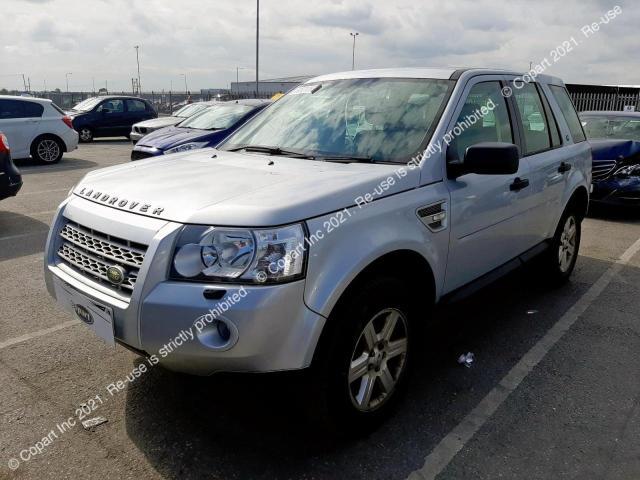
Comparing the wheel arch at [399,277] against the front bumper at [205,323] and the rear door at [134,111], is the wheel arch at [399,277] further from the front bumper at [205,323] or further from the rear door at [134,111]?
the rear door at [134,111]

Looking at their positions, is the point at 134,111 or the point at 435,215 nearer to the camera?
the point at 435,215

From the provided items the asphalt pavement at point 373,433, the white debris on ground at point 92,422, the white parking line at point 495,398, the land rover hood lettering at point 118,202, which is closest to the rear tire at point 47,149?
the asphalt pavement at point 373,433

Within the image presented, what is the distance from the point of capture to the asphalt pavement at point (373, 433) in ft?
8.19

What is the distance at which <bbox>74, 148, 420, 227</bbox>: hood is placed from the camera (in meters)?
2.25

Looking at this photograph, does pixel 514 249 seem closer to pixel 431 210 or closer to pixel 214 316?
pixel 431 210

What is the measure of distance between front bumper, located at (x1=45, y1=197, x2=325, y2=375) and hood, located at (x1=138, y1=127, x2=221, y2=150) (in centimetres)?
714

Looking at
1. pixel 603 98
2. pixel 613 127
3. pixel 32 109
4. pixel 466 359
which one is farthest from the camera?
pixel 603 98

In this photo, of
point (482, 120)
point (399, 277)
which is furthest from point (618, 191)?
point (399, 277)

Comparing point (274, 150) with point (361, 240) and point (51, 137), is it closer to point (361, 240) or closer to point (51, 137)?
point (361, 240)

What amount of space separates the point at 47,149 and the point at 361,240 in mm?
12630

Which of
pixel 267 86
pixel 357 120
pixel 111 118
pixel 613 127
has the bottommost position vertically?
pixel 111 118

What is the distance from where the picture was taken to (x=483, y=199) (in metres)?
3.27

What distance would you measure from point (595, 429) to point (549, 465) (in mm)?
469

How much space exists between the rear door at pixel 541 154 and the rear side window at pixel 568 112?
33 centimetres
